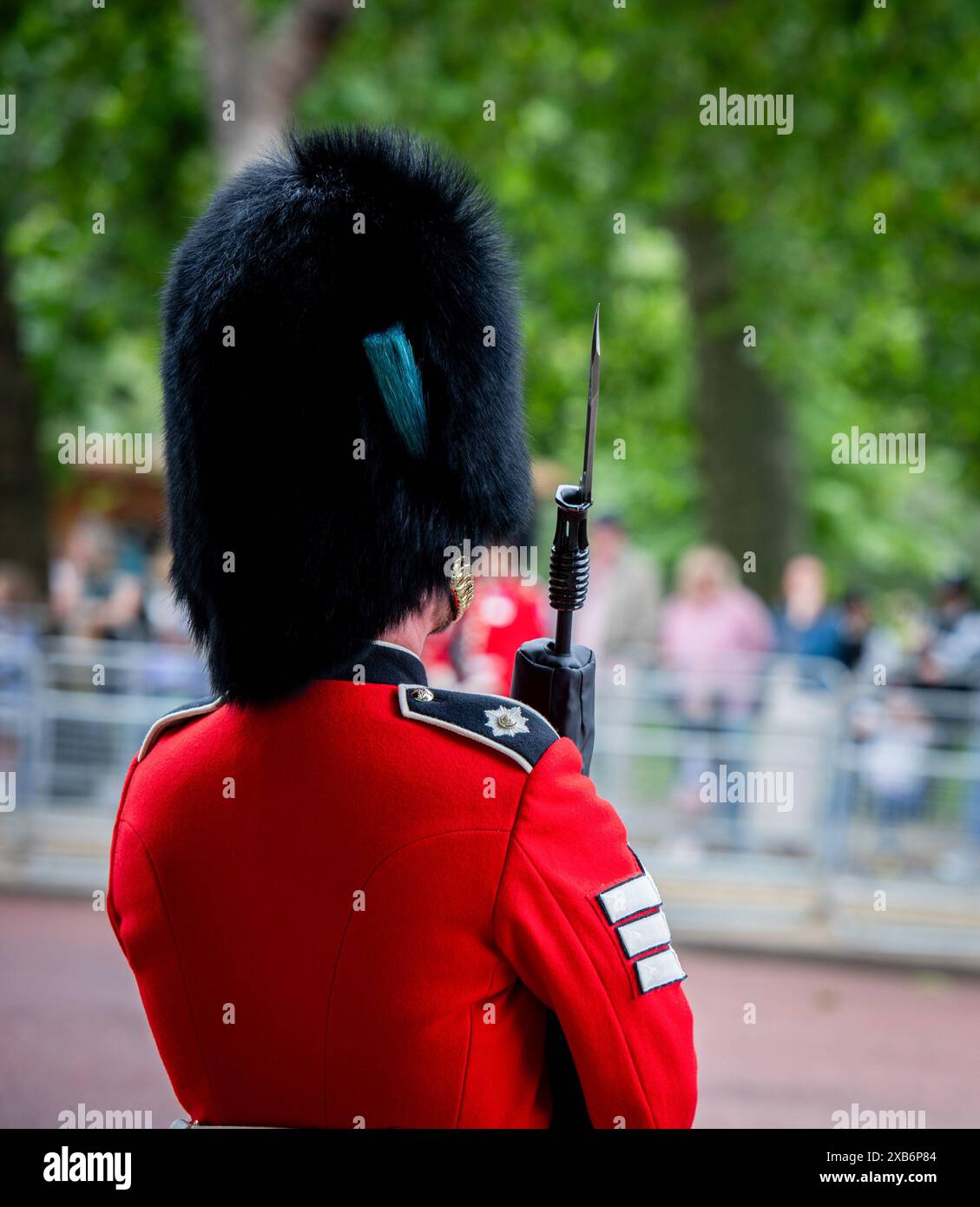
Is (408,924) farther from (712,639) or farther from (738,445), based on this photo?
(738,445)

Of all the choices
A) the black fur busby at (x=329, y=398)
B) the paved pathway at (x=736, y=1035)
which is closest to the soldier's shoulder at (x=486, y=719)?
the black fur busby at (x=329, y=398)

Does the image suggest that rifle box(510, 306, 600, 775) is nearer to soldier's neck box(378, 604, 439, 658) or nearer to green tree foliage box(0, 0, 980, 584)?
soldier's neck box(378, 604, 439, 658)

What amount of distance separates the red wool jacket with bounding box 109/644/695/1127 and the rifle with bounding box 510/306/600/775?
181 mm

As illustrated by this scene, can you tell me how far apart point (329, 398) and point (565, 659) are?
47 cm

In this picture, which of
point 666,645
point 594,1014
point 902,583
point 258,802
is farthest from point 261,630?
point 902,583

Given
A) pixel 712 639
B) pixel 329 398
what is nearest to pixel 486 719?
pixel 329 398

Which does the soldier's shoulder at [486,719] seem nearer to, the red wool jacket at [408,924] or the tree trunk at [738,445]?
the red wool jacket at [408,924]

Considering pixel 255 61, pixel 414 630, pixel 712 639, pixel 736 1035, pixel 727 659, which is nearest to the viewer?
pixel 414 630

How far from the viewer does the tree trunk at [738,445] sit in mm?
12867

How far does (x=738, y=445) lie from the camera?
13102 millimetres

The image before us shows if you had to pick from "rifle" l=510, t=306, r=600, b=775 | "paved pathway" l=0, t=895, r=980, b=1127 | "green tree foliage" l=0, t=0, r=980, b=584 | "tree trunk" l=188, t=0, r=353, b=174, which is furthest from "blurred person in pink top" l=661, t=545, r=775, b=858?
"rifle" l=510, t=306, r=600, b=775

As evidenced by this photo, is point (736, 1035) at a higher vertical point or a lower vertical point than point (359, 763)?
lower
